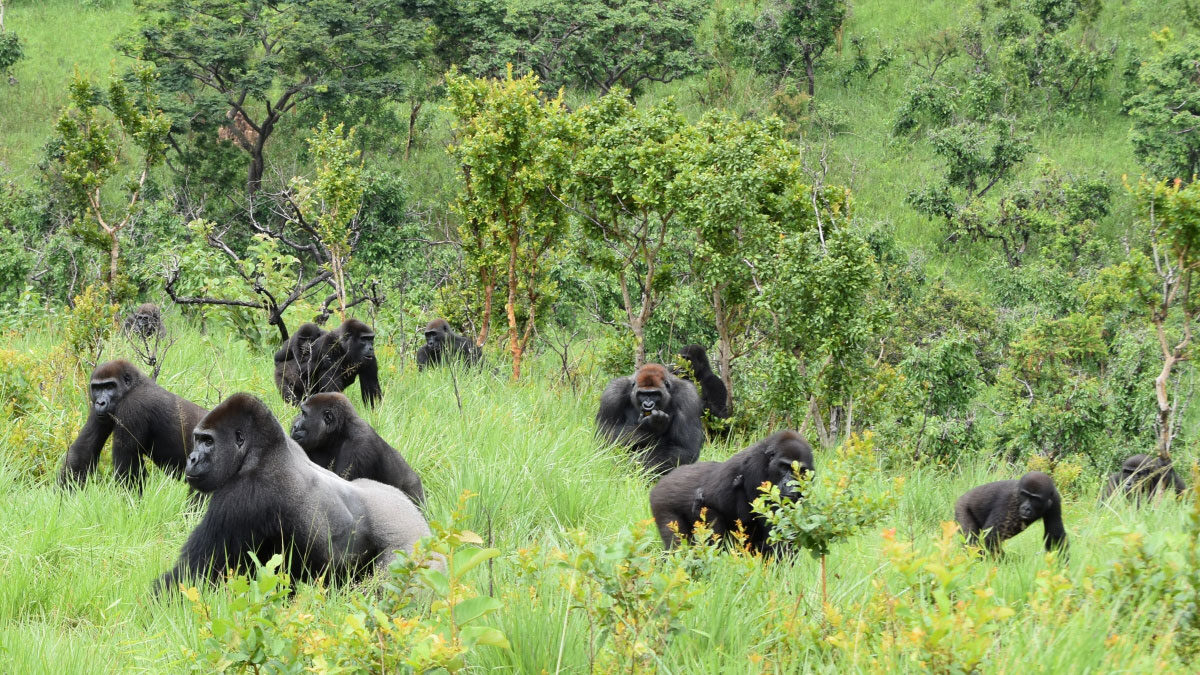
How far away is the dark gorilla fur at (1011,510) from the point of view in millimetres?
6801

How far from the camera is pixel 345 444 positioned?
6309 mm

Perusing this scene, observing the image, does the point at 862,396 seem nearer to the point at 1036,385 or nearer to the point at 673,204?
the point at 673,204

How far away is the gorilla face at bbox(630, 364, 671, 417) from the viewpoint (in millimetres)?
8250

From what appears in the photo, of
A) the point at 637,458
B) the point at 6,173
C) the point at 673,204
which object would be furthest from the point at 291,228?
the point at 637,458

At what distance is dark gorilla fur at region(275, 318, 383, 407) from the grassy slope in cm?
20

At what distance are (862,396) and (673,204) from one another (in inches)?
103

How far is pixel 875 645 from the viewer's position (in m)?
3.38

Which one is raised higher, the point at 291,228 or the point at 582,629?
the point at 582,629

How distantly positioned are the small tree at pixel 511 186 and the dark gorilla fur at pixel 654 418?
2.54 m

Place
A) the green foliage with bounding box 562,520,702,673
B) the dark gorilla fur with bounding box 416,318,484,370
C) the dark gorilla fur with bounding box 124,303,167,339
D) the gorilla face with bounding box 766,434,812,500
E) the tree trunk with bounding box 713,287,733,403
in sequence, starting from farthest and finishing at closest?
the dark gorilla fur with bounding box 416,318,484,370
the tree trunk with bounding box 713,287,733,403
the dark gorilla fur with bounding box 124,303,167,339
the gorilla face with bounding box 766,434,812,500
the green foliage with bounding box 562,520,702,673

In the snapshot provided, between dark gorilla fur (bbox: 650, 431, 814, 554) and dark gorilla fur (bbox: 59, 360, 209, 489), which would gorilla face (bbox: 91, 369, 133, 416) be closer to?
dark gorilla fur (bbox: 59, 360, 209, 489)

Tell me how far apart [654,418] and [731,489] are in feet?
8.27

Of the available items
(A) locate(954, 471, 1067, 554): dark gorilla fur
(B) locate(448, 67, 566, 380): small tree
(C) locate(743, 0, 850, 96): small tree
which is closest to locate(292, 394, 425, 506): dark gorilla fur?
(A) locate(954, 471, 1067, 554): dark gorilla fur

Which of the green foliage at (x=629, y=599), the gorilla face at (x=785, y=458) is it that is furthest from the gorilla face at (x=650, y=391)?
the green foliage at (x=629, y=599)
